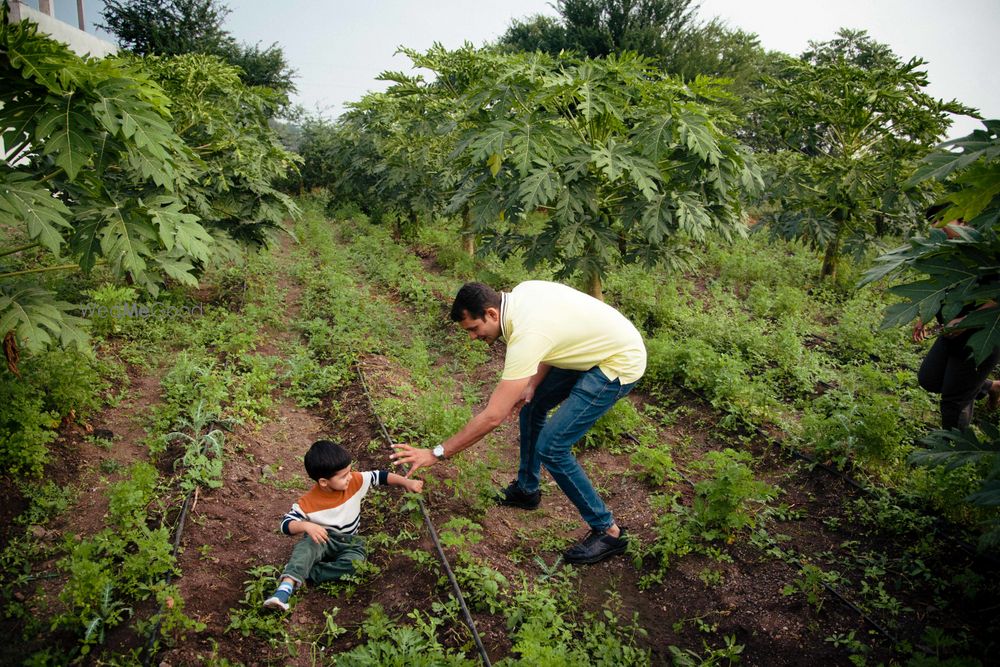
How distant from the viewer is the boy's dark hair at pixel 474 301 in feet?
9.33

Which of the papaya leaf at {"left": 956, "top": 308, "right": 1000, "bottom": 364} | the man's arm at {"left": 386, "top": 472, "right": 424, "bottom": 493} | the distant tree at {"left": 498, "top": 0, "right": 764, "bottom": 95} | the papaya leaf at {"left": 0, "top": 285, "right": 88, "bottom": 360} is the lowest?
the man's arm at {"left": 386, "top": 472, "right": 424, "bottom": 493}

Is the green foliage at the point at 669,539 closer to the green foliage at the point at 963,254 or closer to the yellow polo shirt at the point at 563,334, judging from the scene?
the yellow polo shirt at the point at 563,334

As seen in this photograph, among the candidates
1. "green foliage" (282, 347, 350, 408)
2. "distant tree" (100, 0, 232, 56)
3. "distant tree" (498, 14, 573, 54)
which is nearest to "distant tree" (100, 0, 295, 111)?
"distant tree" (100, 0, 232, 56)

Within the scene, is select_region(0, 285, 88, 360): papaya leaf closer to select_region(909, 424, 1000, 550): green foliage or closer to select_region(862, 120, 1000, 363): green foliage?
select_region(862, 120, 1000, 363): green foliage

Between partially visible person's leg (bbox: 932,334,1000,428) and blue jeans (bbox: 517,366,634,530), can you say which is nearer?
blue jeans (bbox: 517,366,634,530)

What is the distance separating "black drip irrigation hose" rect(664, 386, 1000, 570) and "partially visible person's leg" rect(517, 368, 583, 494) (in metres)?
2.09

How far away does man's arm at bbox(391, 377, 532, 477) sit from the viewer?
2699 millimetres

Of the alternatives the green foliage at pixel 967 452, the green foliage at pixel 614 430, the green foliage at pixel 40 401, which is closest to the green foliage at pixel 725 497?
the green foliage at pixel 967 452

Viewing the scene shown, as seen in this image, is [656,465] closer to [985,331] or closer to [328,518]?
[985,331]

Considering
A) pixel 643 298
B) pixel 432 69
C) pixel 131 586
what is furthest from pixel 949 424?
pixel 432 69

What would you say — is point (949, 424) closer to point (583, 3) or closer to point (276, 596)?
point (276, 596)

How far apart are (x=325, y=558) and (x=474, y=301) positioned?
5.61 feet

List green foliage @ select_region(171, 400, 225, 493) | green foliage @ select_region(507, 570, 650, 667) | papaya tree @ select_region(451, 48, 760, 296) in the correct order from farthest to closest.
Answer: papaya tree @ select_region(451, 48, 760, 296) < green foliage @ select_region(171, 400, 225, 493) < green foliage @ select_region(507, 570, 650, 667)

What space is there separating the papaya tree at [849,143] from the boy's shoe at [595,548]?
643 cm
